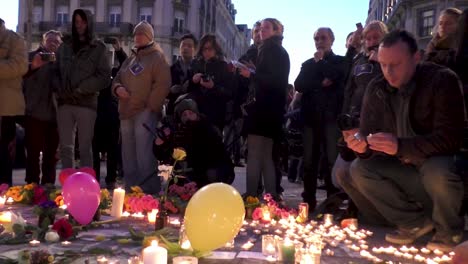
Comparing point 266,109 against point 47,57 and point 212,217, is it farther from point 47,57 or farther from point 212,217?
point 47,57

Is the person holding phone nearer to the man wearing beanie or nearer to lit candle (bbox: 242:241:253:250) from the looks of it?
the man wearing beanie

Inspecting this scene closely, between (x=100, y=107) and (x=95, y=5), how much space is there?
118 feet

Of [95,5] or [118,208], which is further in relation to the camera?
[95,5]

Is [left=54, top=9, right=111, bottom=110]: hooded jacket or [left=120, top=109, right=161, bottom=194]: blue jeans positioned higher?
[left=54, top=9, right=111, bottom=110]: hooded jacket

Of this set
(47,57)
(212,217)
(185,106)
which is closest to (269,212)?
(212,217)

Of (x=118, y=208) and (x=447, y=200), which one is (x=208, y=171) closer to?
(x=118, y=208)

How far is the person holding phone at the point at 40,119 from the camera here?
20.7 feet

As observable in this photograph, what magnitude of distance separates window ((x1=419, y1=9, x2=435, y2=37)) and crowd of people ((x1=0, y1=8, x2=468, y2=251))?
3069 cm

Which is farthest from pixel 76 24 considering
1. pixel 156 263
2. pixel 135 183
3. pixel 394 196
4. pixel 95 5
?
pixel 95 5

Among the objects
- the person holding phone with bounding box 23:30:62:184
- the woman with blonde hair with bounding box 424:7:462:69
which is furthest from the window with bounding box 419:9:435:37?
the person holding phone with bounding box 23:30:62:184

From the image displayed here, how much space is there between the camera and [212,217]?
10.0 ft

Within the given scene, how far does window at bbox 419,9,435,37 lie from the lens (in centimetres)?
3481

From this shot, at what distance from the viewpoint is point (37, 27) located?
41.5 meters

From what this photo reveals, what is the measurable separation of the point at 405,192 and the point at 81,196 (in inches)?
93.2
